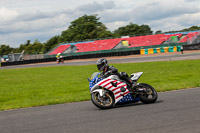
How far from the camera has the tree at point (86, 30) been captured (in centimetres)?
9588

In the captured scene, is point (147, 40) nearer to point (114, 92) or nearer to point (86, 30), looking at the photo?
point (86, 30)

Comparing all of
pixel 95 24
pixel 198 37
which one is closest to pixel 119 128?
pixel 198 37

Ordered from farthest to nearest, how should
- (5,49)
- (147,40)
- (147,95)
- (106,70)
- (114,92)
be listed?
(5,49)
(147,40)
(147,95)
(106,70)
(114,92)

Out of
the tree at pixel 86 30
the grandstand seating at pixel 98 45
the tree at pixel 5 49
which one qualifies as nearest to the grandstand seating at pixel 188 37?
the grandstand seating at pixel 98 45

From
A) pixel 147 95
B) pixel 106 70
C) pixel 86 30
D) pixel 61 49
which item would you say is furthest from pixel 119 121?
pixel 86 30

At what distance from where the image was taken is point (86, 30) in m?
98.1

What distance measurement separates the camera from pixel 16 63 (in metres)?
58.0

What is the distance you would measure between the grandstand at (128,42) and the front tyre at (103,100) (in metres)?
45.3

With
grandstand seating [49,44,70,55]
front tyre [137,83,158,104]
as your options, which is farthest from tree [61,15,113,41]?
front tyre [137,83,158,104]

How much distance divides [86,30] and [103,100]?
9071 cm

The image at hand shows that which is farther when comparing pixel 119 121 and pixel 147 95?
pixel 147 95

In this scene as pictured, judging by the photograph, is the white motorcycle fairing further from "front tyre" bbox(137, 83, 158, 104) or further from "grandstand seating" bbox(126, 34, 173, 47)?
"grandstand seating" bbox(126, 34, 173, 47)

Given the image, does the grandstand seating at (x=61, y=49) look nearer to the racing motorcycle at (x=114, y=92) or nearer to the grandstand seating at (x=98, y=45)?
the grandstand seating at (x=98, y=45)

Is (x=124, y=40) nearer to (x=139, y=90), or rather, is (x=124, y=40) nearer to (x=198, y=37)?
(x=198, y=37)
